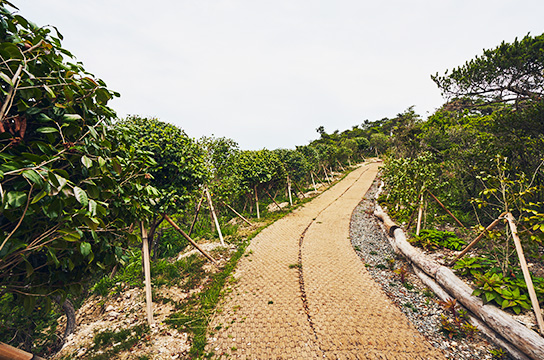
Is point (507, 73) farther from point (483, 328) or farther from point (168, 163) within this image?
point (168, 163)

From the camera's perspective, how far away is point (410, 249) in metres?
6.91

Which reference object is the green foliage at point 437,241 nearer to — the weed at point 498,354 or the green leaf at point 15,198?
the weed at point 498,354

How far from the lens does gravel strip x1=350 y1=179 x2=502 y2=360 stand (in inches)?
153

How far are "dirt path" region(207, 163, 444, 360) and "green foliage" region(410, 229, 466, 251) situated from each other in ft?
7.53

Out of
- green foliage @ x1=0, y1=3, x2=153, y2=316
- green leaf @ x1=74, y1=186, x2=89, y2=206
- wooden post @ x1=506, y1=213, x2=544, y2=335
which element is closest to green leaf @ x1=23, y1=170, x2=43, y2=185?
green foliage @ x1=0, y1=3, x2=153, y2=316

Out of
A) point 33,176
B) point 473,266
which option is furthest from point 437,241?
point 33,176

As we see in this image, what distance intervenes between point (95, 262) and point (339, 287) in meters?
5.81

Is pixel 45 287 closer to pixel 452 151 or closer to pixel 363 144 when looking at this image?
pixel 452 151

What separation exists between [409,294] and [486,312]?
1.78 metres

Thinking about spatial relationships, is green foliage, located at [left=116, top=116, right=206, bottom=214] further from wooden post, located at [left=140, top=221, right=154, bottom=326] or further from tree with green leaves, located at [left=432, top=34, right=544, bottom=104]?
tree with green leaves, located at [left=432, top=34, right=544, bottom=104]

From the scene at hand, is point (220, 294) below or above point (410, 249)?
above

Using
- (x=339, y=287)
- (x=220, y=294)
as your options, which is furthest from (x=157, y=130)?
(x=339, y=287)

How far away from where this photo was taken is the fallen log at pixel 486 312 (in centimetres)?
327

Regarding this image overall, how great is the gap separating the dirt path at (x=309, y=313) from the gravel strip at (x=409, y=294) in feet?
0.96
